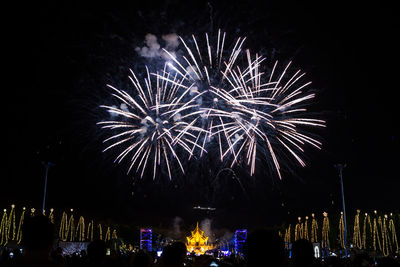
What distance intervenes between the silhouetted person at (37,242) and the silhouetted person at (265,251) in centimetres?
150

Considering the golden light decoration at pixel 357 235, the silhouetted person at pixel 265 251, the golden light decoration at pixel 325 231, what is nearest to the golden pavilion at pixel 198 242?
the golden light decoration at pixel 325 231

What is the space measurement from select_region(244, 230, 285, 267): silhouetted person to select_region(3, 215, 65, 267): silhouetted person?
1.50 metres

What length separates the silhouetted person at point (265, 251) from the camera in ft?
10.5

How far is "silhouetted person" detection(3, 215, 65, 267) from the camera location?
11.2 ft

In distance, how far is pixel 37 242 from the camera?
3.52m

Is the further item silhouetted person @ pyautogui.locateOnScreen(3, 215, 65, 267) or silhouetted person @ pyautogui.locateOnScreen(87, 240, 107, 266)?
silhouetted person @ pyautogui.locateOnScreen(87, 240, 107, 266)

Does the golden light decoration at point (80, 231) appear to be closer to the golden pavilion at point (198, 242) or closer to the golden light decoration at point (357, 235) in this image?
the golden pavilion at point (198, 242)

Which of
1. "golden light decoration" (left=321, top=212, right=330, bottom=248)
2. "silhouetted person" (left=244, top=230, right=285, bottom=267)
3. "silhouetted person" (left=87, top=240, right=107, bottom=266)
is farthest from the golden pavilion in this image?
"silhouetted person" (left=244, top=230, right=285, bottom=267)

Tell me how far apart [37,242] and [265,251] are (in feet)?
5.90

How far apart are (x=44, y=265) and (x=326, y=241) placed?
220ft

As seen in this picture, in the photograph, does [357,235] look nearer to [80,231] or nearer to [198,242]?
[80,231]

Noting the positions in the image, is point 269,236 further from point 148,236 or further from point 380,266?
point 148,236

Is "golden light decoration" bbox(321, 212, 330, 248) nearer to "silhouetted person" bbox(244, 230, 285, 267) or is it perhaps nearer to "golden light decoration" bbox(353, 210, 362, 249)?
"golden light decoration" bbox(353, 210, 362, 249)

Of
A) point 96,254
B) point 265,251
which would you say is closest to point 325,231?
point 96,254
